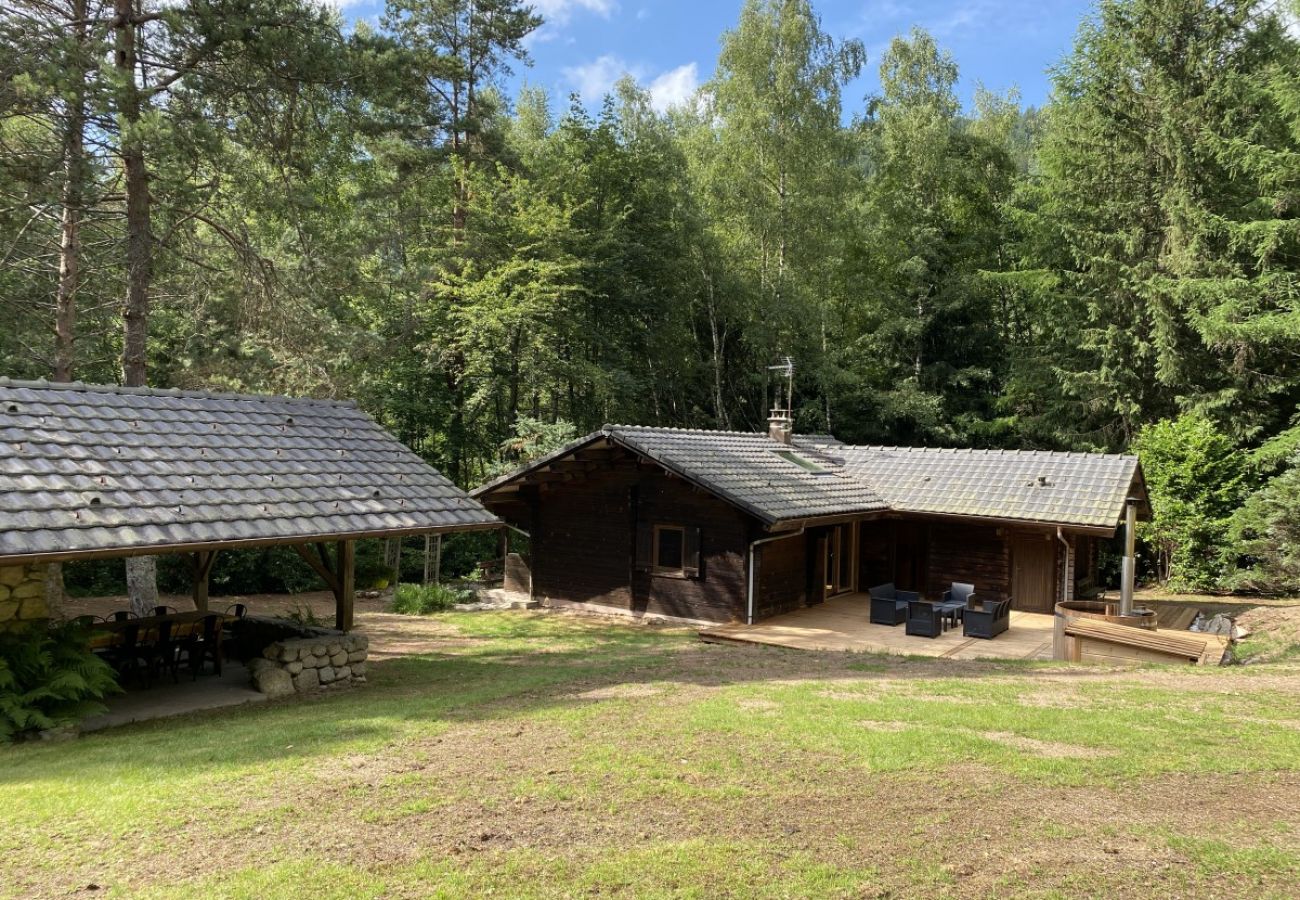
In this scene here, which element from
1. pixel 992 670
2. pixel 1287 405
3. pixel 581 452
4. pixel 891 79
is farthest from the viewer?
pixel 891 79

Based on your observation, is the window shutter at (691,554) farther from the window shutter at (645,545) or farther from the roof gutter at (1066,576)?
the roof gutter at (1066,576)

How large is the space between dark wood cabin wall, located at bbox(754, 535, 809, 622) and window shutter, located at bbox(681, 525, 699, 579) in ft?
3.97

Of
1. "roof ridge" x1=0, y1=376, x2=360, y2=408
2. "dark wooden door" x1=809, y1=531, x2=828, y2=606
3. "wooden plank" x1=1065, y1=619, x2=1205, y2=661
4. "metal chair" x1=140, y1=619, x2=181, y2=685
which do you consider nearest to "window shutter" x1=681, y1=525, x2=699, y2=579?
"dark wooden door" x1=809, y1=531, x2=828, y2=606

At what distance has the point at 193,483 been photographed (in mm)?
8867

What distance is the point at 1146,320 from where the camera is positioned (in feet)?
77.9

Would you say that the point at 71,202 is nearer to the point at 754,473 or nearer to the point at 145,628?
the point at 145,628

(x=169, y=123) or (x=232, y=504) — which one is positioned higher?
(x=169, y=123)

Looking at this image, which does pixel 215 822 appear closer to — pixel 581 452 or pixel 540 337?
pixel 581 452

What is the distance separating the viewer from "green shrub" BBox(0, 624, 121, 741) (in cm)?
758

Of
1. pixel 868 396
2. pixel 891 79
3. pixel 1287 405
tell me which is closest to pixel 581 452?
pixel 868 396

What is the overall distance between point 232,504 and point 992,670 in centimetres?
991

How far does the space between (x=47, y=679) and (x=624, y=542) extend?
10.3m

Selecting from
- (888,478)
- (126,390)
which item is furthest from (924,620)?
(126,390)

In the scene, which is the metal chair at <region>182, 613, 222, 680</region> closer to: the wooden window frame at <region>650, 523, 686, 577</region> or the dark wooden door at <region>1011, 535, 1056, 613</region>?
the wooden window frame at <region>650, 523, 686, 577</region>
